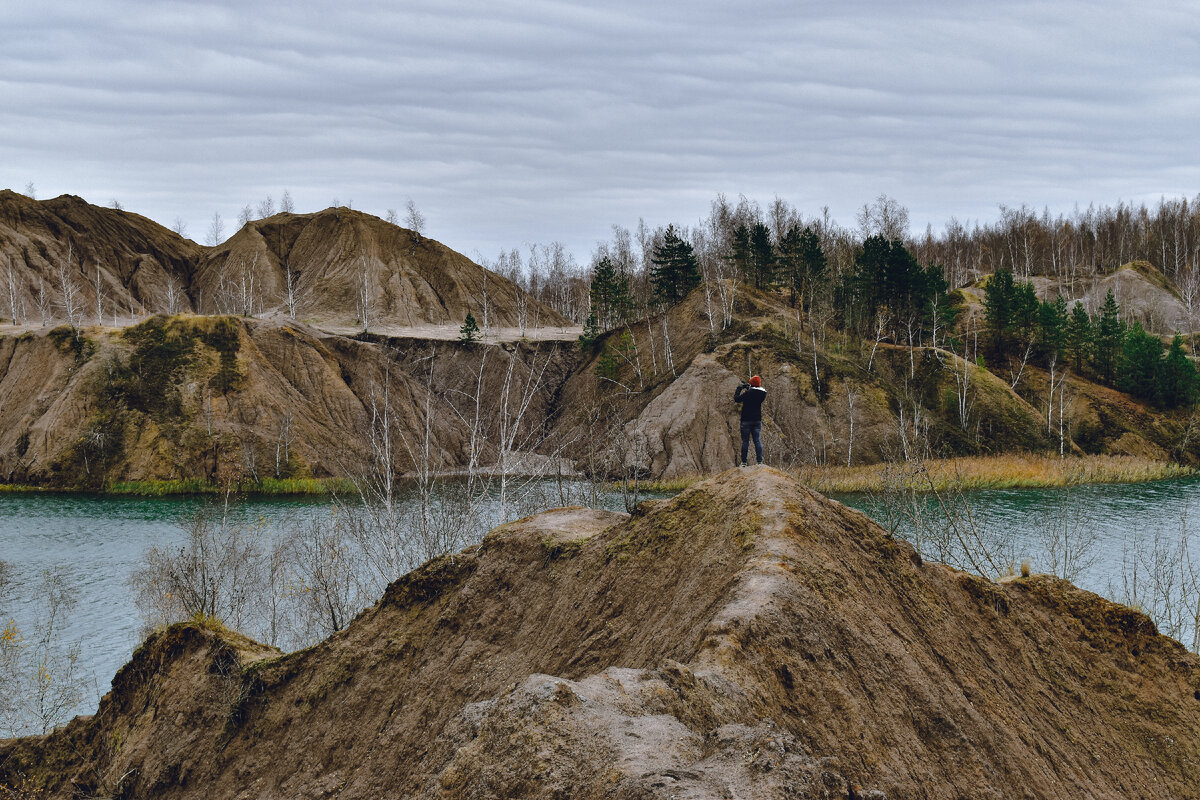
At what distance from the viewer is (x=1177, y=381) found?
204ft

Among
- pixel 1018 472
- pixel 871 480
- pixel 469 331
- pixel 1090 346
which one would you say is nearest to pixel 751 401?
pixel 871 480

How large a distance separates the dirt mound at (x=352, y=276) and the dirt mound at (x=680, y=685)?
76.5m

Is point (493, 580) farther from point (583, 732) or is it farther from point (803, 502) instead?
point (583, 732)

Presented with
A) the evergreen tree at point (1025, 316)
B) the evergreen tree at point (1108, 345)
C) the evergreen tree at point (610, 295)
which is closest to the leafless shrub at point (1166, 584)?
the evergreen tree at point (1108, 345)

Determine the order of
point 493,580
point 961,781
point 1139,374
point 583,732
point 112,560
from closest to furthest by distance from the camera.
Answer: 1. point 583,732
2. point 961,781
3. point 493,580
4. point 112,560
5. point 1139,374

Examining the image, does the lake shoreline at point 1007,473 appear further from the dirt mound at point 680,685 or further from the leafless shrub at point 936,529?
the dirt mound at point 680,685

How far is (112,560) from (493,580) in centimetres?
2435

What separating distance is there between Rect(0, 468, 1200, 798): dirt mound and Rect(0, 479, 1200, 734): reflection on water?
31.0 ft

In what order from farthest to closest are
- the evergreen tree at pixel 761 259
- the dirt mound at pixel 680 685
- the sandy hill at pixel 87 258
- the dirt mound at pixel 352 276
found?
the dirt mound at pixel 352 276 → the sandy hill at pixel 87 258 → the evergreen tree at pixel 761 259 → the dirt mound at pixel 680 685

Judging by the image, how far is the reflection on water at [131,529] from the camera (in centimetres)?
2180

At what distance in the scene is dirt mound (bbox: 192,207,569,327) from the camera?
88438mm

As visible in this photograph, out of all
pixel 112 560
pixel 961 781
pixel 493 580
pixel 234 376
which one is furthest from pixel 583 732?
pixel 234 376

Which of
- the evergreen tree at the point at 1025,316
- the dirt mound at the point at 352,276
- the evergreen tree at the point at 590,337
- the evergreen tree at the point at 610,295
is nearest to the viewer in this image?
the evergreen tree at the point at 590,337

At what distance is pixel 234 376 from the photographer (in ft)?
181
